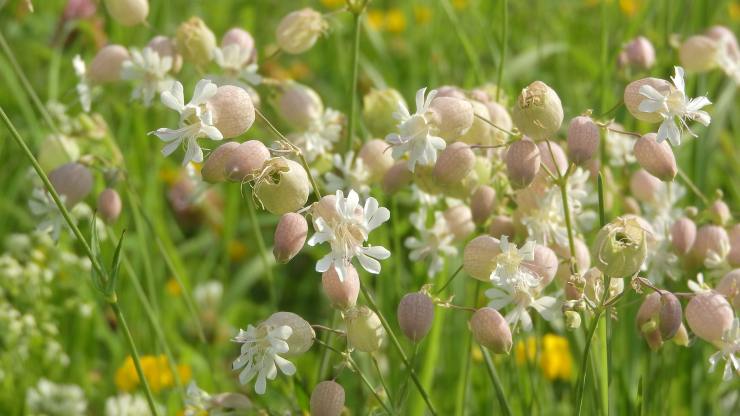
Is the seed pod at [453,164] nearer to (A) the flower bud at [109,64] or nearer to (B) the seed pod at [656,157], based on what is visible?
(B) the seed pod at [656,157]

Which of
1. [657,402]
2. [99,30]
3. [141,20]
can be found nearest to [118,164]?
[141,20]

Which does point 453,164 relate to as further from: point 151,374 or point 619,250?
point 151,374

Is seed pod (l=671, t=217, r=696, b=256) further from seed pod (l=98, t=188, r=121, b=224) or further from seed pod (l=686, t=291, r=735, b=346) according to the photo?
seed pod (l=98, t=188, r=121, b=224)

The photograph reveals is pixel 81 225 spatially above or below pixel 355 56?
below

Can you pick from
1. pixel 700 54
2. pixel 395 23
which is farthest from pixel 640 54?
pixel 395 23

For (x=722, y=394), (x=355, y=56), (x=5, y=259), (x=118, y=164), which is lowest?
(x=722, y=394)

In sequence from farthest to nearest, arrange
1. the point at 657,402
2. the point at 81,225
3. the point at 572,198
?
the point at 81,225 → the point at 657,402 → the point at 572,198

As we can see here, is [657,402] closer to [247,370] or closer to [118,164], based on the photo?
[247,370]

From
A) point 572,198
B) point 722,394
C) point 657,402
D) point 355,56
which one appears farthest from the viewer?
point 722,394
